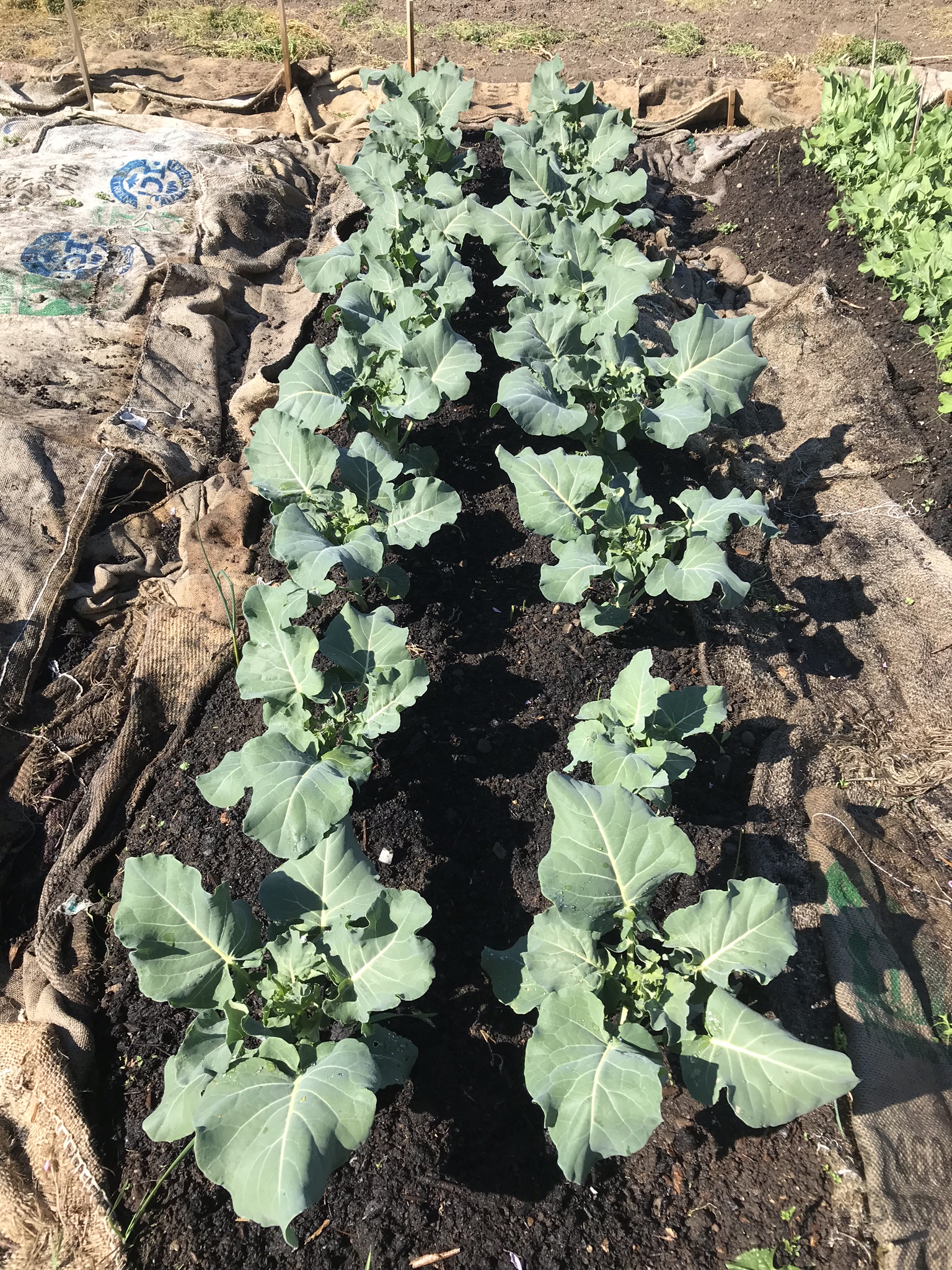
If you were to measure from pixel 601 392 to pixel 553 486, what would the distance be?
768 millimetres

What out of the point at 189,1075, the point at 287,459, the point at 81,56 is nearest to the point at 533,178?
the point at 287,459

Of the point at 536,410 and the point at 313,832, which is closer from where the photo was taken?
the point at 313,832

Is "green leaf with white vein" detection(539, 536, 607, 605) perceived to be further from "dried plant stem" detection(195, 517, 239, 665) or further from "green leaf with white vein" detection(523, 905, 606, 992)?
"dried plant stem" detection(195, 517, 239, 665)

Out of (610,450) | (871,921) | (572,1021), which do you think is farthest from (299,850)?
(610,450)

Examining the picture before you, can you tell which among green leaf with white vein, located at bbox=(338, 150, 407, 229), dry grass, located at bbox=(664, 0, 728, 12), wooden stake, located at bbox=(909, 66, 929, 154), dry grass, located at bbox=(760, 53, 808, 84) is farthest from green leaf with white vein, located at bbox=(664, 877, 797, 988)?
dry grass, located at bbox=(664, 0, 728, 12)

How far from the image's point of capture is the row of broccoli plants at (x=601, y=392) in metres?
3.31

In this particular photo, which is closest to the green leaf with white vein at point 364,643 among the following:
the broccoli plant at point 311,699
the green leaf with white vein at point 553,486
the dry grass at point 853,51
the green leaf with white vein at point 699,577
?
the broccoli plant at point 311,699

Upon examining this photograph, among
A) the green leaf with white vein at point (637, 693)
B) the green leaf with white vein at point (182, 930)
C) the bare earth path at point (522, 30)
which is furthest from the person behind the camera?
the bare earth path at point (522, 30)

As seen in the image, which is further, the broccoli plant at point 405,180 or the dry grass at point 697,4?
→ the dry grass at point 697,4

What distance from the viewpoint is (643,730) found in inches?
110

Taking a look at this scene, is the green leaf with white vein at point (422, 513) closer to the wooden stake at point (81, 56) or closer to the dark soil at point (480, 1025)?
the dark soil at point (480, 1025)

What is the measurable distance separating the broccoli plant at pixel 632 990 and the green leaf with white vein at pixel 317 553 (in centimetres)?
126

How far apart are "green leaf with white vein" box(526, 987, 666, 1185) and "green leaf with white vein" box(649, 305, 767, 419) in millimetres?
2980

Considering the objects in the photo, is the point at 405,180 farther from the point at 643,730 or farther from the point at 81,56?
the point at 643,730
